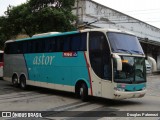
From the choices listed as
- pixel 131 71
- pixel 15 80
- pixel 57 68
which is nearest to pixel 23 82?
pixel 15 80

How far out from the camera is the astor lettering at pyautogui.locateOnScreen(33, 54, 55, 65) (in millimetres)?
17542

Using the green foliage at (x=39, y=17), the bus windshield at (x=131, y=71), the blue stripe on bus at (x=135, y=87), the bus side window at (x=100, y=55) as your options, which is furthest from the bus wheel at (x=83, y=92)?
the green foliage at (x=39, y=17)

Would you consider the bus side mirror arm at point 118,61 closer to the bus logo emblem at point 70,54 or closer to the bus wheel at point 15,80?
the bus logo emblem at point 70,54

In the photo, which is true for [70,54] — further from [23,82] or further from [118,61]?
[23,82]

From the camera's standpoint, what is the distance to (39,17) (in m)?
27.4

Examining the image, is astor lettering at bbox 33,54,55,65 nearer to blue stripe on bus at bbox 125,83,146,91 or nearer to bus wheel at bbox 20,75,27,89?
bus wheel at bbox 20,75,27,89

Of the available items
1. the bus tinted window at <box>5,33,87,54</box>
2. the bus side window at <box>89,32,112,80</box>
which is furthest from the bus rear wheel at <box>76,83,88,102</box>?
the bus tinted window at <box>5,33,87,54</box>

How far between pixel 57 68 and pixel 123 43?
169 inches

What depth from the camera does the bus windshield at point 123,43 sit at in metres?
13.8

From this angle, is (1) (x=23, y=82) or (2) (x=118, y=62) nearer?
(2) (x=118, y=62)

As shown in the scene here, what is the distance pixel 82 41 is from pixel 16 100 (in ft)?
13.1

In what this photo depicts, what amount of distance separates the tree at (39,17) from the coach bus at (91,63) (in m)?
8.00

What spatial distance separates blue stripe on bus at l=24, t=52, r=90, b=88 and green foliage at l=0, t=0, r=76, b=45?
7.83 m

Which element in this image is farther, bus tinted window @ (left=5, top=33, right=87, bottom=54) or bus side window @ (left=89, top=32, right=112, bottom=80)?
bus tinted window @ (left=5, top=33, right=87, bottom=54)
